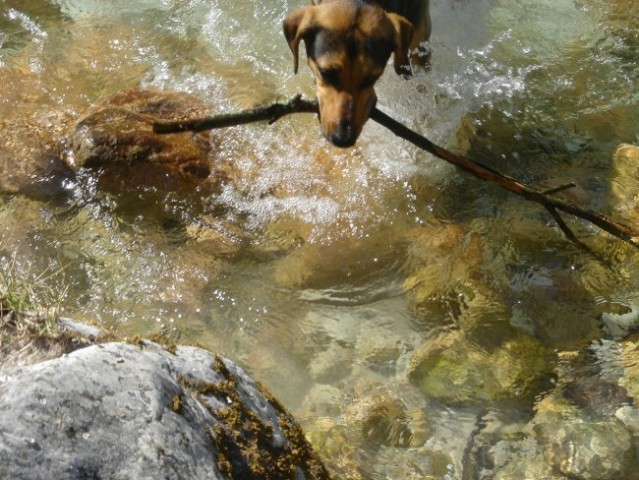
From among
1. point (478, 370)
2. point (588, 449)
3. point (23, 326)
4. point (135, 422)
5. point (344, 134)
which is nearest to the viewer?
point (135, 422)

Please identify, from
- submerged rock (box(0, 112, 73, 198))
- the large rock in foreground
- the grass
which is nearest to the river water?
submerged rock (box(0, 112, 73, 198))

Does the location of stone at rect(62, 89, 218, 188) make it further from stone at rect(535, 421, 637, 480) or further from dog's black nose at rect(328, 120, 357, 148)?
stone at rect(535, 421, 637, 480)

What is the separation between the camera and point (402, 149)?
4.71m

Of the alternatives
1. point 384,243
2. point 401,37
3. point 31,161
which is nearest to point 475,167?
point 384,243

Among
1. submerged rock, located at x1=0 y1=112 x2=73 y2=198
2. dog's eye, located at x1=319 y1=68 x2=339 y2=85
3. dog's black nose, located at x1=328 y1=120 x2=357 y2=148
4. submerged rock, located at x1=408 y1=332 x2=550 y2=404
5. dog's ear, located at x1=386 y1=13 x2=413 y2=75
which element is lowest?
submerged rock, located at x1=408 y1=332 x2=550 y2=404

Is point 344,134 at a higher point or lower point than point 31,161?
higher

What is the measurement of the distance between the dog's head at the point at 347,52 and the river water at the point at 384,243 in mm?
742

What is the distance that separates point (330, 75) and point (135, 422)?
8.61 feet

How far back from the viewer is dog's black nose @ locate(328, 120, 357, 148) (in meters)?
3.65

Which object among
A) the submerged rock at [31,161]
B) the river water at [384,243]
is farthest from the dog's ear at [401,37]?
the submerged rock at [31,161]

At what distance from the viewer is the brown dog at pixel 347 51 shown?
3.71 m

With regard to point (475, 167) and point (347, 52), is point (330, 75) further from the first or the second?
point (475, 167)

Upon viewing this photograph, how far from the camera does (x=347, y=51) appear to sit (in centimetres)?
387

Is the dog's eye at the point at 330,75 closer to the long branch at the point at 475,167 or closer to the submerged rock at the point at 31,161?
the long branch at the point at 475,167
